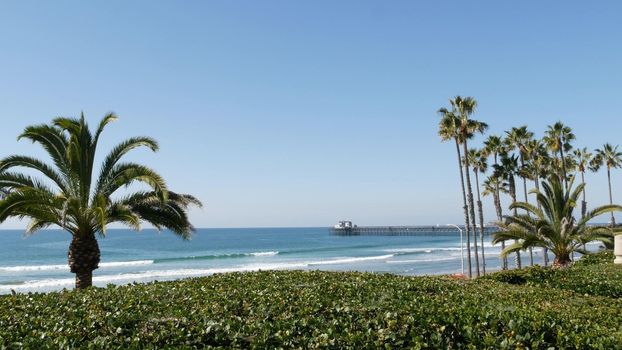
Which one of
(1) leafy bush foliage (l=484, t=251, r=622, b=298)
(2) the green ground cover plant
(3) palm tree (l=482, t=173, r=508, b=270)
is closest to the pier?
(3) palm tree (l=482, t=173, r=508, b=270)

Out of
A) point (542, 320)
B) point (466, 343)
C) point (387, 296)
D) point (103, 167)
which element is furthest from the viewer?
point (103, 167)

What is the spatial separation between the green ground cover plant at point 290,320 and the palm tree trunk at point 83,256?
4743 mm

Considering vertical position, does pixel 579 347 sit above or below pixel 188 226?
below

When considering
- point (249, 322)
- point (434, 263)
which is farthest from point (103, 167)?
point (434, 263)

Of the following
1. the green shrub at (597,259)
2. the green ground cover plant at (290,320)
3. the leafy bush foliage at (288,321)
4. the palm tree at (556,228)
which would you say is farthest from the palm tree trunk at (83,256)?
the green shrub at (597,259)

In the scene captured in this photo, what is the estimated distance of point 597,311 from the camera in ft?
28.9

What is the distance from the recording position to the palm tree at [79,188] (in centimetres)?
1310

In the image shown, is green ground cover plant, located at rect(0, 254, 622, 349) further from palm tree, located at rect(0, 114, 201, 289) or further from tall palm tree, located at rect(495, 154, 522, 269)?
tall palm tree, located at rect(495, 154, 522, 269)

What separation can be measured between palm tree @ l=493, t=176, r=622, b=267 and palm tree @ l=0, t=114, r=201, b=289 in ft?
52.2

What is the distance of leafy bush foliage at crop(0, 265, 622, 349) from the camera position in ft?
18.9

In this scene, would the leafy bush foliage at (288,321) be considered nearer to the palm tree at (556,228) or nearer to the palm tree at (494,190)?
the palm tree at (556,228)

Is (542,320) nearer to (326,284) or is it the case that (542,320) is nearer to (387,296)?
(387,296)

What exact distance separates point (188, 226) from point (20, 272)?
5102cm

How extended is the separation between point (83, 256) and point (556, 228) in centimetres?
1935
